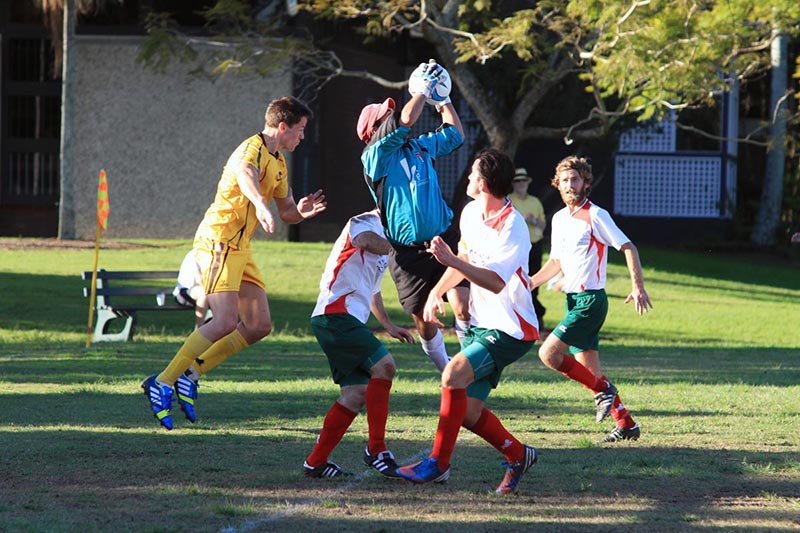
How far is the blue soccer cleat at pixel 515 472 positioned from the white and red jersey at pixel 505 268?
0.61 metres

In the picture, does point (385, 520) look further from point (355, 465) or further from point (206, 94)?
point (206, 94)

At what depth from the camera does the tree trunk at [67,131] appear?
24.9m

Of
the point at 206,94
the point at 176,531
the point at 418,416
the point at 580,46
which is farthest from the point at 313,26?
the point at 176,531

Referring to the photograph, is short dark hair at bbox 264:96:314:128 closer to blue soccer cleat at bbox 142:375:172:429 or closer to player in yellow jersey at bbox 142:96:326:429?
player in yellow jersey at bbox 142:96:326:429

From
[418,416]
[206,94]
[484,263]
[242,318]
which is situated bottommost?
[418,416]

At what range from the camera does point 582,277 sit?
801cm

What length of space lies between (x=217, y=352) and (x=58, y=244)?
17615 mm

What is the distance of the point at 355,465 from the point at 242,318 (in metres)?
1.85

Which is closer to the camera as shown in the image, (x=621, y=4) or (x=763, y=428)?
(x=763, y=428)

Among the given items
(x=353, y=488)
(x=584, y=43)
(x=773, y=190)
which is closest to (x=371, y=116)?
(x=353, y=488)

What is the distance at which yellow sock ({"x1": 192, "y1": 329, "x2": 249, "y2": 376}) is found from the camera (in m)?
8.10

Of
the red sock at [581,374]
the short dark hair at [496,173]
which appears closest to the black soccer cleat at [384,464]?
the short dark hair at [496,173]

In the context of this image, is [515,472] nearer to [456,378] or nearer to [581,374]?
[456,378]

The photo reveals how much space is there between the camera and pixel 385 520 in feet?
17.8
